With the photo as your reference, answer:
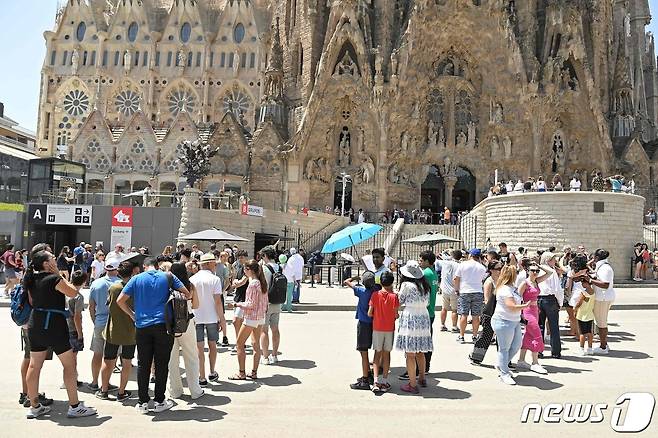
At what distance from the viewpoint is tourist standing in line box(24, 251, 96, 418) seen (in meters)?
5.79

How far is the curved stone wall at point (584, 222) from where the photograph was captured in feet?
78.7

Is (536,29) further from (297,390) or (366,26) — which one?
(297,390)

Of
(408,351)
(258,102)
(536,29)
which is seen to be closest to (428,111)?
(536,29)

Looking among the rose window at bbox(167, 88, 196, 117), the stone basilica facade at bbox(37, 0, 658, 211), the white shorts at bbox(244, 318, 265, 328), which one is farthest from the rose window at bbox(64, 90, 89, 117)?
the white shorts at bbox(244, 318, 265, 328)

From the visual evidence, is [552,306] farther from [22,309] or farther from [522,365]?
[22,309]

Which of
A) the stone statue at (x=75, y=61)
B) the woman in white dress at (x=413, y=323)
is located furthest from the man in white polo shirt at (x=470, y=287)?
the stone statue at (x=75, y=61)

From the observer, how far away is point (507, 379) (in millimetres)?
7555

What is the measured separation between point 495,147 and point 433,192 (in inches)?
227

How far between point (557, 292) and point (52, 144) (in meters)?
52.0

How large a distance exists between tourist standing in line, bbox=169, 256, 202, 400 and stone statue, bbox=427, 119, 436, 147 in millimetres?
37513

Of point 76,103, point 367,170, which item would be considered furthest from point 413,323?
point 76,103

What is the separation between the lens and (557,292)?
1004cm

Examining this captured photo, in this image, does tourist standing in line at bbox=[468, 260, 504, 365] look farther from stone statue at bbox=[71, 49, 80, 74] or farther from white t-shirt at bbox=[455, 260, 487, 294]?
stone statue at bbox=[71, 49, 80, 74]

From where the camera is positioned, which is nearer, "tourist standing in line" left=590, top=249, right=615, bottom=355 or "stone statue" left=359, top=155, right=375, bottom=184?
"tourist standing in line" left=590, top=249, right=615, bottom=355
